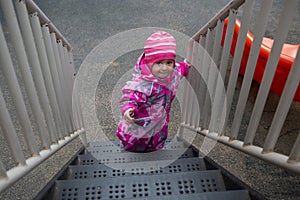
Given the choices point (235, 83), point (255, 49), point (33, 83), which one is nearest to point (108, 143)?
point (33, 83)

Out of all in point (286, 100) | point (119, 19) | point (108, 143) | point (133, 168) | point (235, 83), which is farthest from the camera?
point (119, 19)

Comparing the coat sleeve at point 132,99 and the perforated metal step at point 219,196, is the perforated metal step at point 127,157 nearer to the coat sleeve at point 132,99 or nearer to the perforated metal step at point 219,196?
the coat sleeve at point 132,99

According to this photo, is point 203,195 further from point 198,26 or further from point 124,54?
point 198,26

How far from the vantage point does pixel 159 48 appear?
1.47 m

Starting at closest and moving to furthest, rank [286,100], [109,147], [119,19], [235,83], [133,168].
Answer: [286,100], [235,83], [133,168], [109,147], [119,19]

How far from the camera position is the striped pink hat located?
4.84 feet

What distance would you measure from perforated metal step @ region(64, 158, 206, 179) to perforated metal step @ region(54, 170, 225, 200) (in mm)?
233

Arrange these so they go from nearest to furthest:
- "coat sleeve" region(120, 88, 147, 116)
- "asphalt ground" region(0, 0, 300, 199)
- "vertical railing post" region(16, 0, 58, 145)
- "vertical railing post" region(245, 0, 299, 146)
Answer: "vertical railing post" region(245, 0, 299, 146) < "vertical railing post" region(16, 0, 58, 145) < "coat sleeve" region(120, 88, 147, 116) < "asphalt ground" region(0, 0, 300, 199)

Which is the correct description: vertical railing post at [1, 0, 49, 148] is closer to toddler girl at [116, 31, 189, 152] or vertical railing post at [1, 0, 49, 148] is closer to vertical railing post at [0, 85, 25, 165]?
vertical railing post at [0, 85, 25, 165]

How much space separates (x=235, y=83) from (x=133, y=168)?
0.80 m

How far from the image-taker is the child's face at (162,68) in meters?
1.51

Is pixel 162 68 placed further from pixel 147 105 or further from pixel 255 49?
pixel 255 49

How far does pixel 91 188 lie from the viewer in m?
1.38

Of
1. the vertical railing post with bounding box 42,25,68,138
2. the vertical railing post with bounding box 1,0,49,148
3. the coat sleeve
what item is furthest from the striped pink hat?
the vertical railing post with bounding box 1,0,49,148
